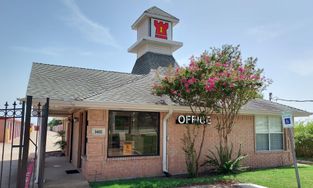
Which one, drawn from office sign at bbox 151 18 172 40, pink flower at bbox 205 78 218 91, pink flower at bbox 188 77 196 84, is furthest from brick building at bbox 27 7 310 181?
office sign at bbox 151 18 172 40

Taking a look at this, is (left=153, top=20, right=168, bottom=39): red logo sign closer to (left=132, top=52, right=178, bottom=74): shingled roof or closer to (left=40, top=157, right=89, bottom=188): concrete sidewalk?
(left=132, top=52, right=178, bottom=74): shingled roof

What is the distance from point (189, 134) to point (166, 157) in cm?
127

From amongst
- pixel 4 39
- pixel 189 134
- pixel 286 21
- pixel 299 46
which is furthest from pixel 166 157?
pixel 299 46

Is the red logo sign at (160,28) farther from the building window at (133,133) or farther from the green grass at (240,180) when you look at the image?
the green grass at (240,180)

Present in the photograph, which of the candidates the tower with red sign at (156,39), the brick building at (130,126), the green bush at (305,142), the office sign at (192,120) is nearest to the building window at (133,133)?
the brick building at (130,126)

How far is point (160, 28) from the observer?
16328 millimetres

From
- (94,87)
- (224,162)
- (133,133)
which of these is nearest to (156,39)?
(94,87)

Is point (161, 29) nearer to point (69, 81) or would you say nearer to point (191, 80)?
point (69, 81)

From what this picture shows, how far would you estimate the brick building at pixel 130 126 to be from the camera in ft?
29.4

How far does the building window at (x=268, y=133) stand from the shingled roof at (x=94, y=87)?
64 cm

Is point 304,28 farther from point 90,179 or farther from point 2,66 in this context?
point 2,66

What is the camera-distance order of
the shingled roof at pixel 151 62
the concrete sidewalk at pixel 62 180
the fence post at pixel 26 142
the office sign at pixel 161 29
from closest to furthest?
the fence post at pixel 26 142, the concrete sidewalk at pixel 62 180, the shingled roof at pixel 151 62, the office sign at pixel 161 29

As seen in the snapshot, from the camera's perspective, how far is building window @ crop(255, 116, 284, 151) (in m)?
12.4

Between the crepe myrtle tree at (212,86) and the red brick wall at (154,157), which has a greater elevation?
the crepe myrtle tree at (212,86)
